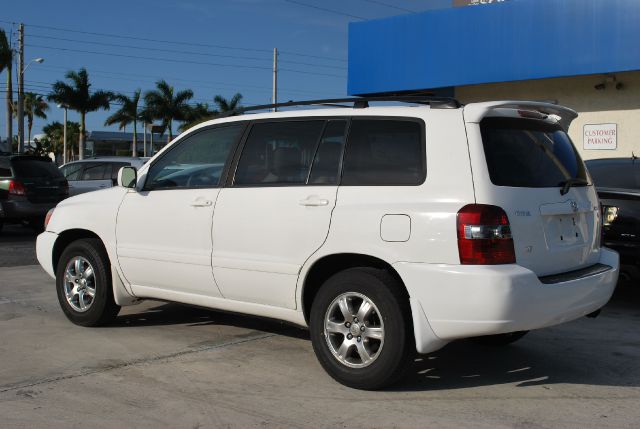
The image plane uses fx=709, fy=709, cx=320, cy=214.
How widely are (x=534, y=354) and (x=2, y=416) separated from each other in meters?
3.88

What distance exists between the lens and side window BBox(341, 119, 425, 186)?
4531 millimetres

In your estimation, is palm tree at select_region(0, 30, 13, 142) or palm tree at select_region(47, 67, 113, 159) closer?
palm tree at select_region(0, 30, 13, 142)

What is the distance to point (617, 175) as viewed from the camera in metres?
7.63

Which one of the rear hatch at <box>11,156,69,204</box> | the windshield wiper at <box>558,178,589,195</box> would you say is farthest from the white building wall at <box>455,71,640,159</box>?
the windshield wiper at <box>558,178,589,195</box>

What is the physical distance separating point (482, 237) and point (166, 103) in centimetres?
5608

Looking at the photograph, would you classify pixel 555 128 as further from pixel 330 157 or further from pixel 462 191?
pixel 330 157

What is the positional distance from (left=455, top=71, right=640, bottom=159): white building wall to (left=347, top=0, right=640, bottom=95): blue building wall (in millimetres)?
1254

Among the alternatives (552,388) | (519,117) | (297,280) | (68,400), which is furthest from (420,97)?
(68,400)

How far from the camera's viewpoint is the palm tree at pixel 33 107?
8438 cm

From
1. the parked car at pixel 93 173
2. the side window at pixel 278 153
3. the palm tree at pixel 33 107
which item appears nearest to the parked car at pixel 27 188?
the parked car at pixel 93 173

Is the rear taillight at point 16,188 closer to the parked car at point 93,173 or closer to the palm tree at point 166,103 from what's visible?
the parked car at point 93,173

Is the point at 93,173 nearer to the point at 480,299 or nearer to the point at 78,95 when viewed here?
the point at 480,299

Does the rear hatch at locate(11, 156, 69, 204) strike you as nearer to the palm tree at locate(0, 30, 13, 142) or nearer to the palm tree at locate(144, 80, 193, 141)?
the palm tree at locate(0, 30, 13, 142)

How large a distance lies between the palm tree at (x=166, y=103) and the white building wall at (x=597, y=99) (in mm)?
43413
